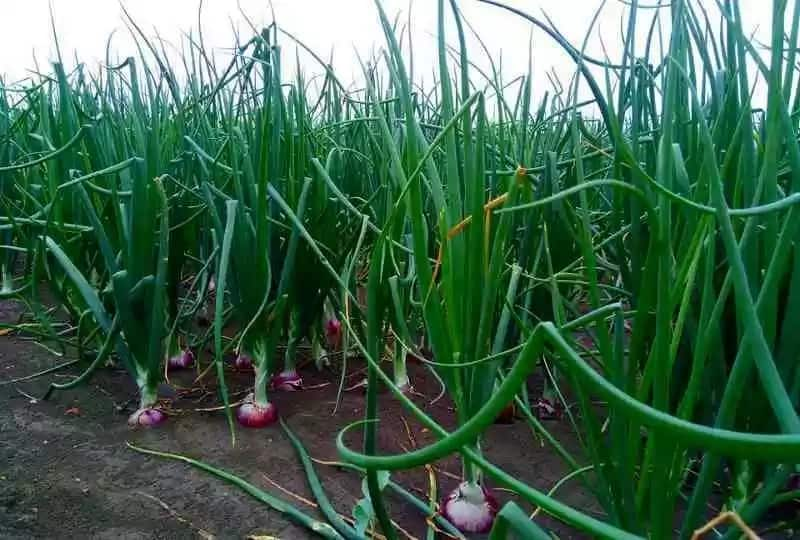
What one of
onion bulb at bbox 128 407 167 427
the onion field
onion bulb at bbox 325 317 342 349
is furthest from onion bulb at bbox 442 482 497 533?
onion bulb at bbox 325 317 342 349

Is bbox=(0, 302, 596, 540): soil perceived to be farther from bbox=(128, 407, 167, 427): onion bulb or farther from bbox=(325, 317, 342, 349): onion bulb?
bbox=(325, 317, 342, 349): onion bulb

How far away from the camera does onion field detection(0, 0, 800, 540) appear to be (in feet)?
1.69

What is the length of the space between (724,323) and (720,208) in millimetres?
343

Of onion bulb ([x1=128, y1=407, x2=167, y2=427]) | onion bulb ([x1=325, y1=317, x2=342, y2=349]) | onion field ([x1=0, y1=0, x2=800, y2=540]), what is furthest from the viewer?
onion bulb ([x1=325, y1=317, x2=342, y2=349])

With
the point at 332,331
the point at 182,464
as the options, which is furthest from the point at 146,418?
the point at 332,331

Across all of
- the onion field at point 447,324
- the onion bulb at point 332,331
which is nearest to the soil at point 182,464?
the onion field at point 447,324

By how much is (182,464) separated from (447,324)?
1.41 feet

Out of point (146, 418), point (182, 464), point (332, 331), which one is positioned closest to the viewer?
point (182, 464)

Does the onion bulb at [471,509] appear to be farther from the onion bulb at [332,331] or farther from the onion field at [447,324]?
the onion bulb at [332,331]

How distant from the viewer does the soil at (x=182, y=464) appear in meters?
0.74

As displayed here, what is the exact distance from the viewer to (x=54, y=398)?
3.52ft

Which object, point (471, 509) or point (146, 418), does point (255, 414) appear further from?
point (471, 509)

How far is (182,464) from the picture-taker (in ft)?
2.87

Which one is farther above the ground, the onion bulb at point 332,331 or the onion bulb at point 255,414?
the onion bulb at point 332,331
